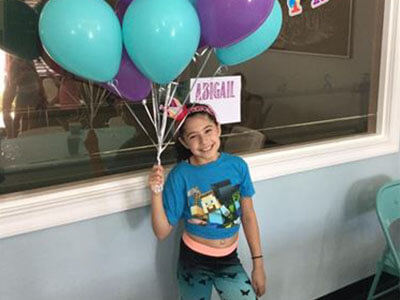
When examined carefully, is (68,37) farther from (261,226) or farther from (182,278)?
Result: (261,226)

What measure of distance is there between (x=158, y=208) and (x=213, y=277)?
1.07 feet

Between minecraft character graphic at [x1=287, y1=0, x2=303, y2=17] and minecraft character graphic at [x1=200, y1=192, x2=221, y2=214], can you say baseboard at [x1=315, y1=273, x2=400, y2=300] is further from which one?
minecraft character graphic at [x1=287, y1=0, x2=303, y2=17]

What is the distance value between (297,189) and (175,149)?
25.9 inches

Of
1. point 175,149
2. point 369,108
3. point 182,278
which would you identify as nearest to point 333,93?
point 369,108

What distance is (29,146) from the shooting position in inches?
61.9

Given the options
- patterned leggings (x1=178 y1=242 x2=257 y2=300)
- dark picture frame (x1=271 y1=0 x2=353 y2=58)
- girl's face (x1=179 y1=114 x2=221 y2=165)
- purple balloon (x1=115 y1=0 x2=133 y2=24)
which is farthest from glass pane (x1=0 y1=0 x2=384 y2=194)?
patterned leggings (x1=178 y1=242 x2=257 y2=300)

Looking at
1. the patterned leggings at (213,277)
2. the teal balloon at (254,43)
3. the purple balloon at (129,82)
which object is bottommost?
the patterned leggings at (213,277)

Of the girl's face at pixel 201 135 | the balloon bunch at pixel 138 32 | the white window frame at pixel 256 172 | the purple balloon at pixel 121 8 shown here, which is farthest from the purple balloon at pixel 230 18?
the white window frame at pixel 256 172

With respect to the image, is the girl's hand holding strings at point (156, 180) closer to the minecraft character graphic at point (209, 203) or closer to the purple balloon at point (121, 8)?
the minecraft character graphic at point (209, 203)

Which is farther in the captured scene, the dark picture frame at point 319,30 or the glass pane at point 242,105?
the dark picture frame at point 319,30

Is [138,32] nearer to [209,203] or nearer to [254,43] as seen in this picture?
[254,43]

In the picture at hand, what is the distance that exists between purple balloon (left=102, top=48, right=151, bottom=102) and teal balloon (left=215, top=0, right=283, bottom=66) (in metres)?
0.25

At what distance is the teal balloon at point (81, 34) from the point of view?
1143 millimetres

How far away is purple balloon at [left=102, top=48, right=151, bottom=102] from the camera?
134 cm
